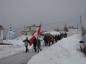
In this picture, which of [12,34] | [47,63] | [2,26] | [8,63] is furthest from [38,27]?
[12,34]

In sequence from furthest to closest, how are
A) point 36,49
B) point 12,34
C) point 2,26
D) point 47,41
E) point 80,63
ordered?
point 12,34 < point 2,26 < point 47,41 < point 36,49 < point 80,63

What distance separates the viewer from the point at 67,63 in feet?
47.4

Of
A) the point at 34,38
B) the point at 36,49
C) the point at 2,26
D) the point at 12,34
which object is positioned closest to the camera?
the point at 34,38

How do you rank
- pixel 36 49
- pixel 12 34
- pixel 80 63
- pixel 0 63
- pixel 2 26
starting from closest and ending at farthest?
pixel 80 63, pixel 0 63, pixel 36 49, pixel 2 26, pixel 12 34

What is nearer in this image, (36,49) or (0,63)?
(0,63)

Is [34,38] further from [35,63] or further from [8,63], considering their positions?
[35,63]

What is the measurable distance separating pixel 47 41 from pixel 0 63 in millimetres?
16882

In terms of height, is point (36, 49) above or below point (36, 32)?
below

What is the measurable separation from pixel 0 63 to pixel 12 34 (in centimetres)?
4806

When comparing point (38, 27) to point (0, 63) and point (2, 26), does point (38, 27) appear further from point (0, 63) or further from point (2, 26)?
point (2, 26)

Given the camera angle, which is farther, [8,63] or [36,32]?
[36,32]

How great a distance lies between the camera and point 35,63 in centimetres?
1495

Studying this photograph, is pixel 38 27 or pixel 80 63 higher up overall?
pixel 38 27

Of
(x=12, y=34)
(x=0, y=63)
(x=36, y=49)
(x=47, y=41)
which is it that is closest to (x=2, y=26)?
(x=12, y=34)
